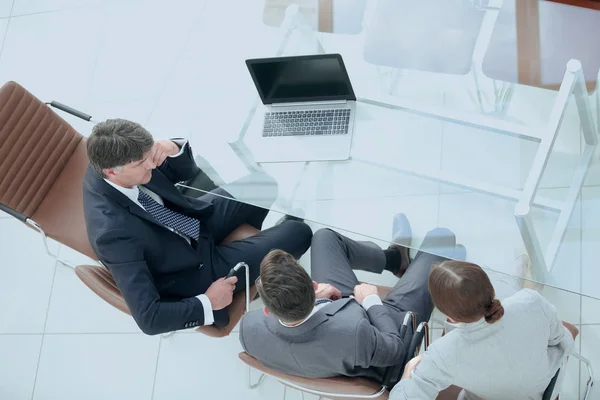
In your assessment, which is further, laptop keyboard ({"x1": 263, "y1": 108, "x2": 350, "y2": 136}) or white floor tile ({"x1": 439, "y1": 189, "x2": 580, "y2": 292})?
laptop keyboard ({"x1": 263, "y1": 108, "x2": 350, "y2": 136})

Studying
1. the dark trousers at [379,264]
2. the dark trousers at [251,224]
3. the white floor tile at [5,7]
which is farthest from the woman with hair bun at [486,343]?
the white floor tile at [5,7]

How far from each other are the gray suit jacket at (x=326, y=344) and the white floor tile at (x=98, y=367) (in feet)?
3.88

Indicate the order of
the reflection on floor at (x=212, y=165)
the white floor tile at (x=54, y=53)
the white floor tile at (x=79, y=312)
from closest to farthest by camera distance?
the reflection on floor at (x=212, y=165) → the white floor tile at (x=79, y=312) → the white floor tile at (x=54, y=53)

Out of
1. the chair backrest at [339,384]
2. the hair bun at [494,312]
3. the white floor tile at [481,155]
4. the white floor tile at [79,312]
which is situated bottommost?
the white floor tile at [79,312]

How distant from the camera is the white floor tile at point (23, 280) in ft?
11.6

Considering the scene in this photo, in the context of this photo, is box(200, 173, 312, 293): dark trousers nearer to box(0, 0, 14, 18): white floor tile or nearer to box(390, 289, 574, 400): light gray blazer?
box(390, 289, 574, 400): light gray blazer

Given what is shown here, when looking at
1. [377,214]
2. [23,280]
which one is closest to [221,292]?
[377,214]

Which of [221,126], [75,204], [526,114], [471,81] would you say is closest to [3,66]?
[75,204]

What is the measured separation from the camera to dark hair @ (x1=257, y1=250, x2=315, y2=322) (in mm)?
2061

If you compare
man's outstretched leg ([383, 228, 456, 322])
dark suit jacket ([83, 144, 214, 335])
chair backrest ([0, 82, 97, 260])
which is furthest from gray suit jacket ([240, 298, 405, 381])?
chair backrest ([0, 82, 97, 260])

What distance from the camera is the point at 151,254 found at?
8.34ft

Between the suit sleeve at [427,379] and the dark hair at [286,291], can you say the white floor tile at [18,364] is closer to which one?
the dark hair at [286,291]

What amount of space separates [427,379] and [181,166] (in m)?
1.28

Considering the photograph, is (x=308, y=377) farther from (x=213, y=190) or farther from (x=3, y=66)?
(x=3, y=66)
